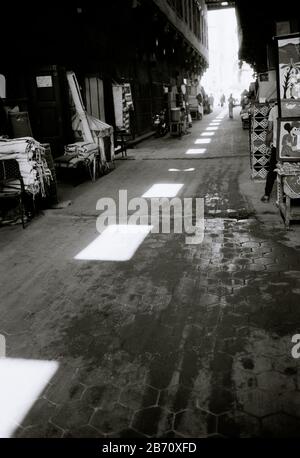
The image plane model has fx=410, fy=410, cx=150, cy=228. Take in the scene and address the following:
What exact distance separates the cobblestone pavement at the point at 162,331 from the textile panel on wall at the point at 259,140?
3100mm

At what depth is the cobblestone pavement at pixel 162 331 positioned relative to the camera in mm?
2641

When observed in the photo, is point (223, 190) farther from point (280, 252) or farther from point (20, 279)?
point (20, 279)

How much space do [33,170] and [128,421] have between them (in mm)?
5516

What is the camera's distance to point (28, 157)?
7164 mm

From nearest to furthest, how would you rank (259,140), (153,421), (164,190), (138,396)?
(153,421) → (138,396) → (164,190) → (259,140)

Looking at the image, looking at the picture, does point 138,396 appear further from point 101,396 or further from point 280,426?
point 280,426

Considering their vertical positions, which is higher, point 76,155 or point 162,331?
point 76,155

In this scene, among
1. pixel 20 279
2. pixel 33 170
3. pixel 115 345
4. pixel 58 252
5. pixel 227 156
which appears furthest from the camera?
pixel 227 156

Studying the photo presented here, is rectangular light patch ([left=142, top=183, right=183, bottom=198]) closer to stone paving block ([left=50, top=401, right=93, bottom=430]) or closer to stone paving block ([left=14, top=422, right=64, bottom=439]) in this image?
stone paving block ([left=50, top=401, right=93, bottom=430])

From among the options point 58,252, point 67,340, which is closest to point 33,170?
point 58,252

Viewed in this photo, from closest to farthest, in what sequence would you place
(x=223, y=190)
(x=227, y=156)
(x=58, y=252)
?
(x=58, y=252)
(x=223, y=190)
(x=227, y=156)

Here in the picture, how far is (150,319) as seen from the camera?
12.6 feet

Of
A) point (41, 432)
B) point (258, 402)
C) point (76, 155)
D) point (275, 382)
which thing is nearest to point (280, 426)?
point (258, 402)

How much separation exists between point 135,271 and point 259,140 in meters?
5.46
